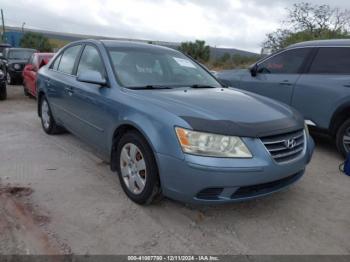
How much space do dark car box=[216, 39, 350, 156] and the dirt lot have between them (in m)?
0.89

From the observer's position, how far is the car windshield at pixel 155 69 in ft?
12.6

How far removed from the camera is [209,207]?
3395mm

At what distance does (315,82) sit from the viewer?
5.14 m

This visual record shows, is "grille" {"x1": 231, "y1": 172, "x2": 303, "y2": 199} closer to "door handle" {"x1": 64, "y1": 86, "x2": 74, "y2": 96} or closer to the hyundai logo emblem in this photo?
the hyundai logo emblem

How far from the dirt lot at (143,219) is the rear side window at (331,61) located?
5.03 ft

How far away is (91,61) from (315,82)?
3194 mm

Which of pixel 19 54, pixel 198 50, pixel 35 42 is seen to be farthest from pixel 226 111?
pixel 35 42

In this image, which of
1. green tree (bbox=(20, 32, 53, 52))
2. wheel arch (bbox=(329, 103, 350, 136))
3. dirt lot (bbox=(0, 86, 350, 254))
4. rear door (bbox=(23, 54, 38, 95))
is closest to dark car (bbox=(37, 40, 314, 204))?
dirt lot (bbox=(0, 86, 350, 254))

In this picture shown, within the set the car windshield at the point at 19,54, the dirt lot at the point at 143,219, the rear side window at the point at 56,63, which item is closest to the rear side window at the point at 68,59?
the rear side window at the point at 56,63

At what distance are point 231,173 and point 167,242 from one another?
2.46 ft

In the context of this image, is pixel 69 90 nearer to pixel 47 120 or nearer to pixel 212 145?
pixel 47 120

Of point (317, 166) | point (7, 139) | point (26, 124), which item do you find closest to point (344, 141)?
point (317, 166)

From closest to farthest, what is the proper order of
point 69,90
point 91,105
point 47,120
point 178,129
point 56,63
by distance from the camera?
point 178,129, point 91,105, point 69,90, point 56,63, point 47,120

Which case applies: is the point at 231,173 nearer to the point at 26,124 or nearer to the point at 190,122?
the point at 190,122
